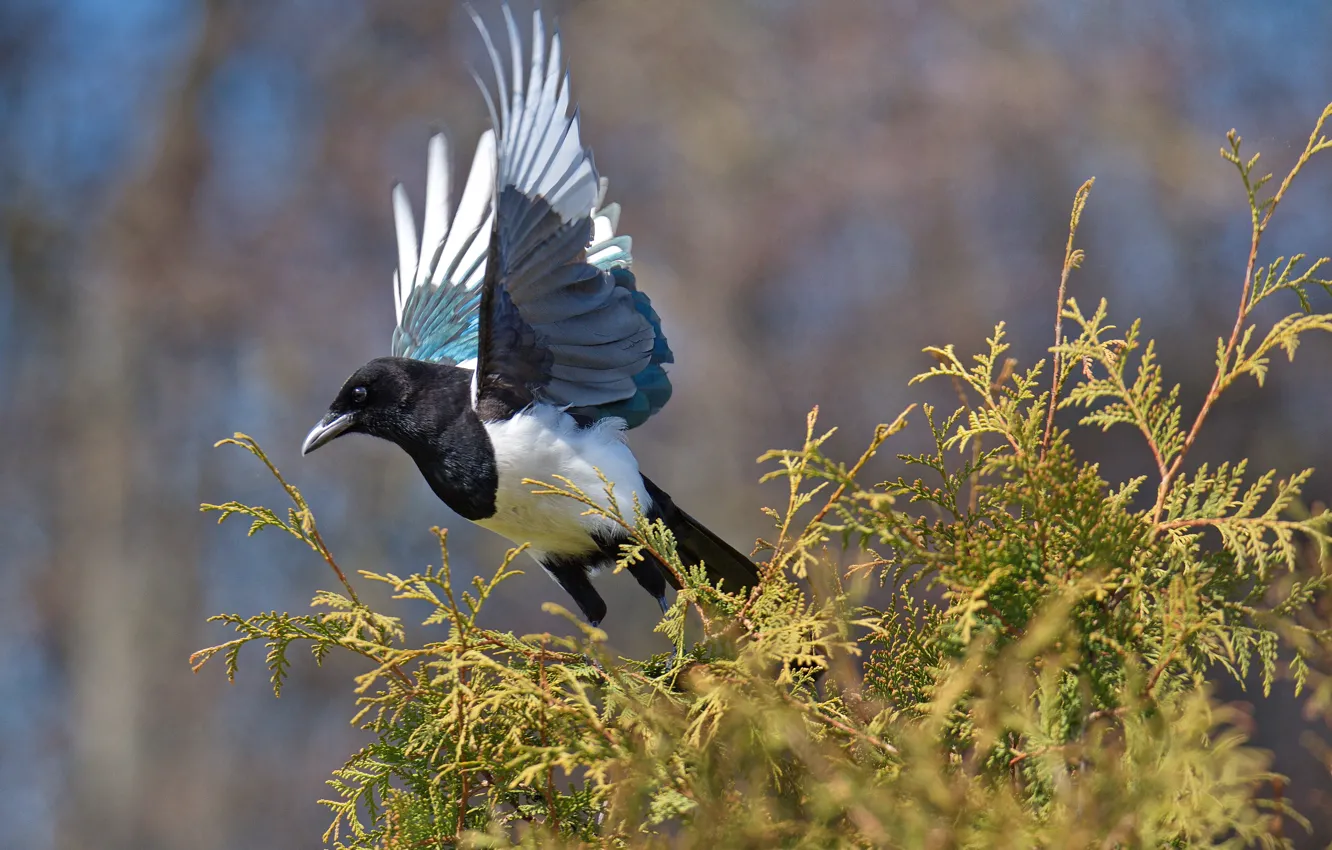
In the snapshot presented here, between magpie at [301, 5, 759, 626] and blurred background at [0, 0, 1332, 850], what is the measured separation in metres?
3.90

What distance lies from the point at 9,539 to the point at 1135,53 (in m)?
7.80

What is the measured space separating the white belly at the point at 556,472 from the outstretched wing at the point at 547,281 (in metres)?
0.04

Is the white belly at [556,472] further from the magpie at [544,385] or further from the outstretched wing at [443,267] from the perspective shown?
the outstretched wing at [443,267]

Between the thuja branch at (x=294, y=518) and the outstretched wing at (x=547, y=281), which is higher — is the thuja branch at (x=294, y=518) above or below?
below

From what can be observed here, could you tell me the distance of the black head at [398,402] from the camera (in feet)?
7.20

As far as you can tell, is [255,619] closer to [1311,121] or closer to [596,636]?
[596,636]

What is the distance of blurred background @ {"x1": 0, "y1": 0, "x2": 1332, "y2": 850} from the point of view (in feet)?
22.3

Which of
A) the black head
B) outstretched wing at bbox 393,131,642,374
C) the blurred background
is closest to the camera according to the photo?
the black head

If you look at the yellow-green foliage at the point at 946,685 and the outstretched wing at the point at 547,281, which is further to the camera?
the outstretched wing at the point at 547,281

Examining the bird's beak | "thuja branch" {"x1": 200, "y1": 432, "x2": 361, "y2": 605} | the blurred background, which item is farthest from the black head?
the blurred background

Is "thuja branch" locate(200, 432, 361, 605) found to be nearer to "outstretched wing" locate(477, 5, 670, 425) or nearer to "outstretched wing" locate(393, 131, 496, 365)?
"outstretched wing" locate(477, 5, 670, 425)

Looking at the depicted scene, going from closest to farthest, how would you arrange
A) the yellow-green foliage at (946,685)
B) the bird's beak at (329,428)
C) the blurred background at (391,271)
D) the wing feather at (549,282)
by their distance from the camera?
the yellow-green foliage at (946,685)
the wing feather at (549,282)
the bird's beak at (329,428)
the blurred background at (391,271)

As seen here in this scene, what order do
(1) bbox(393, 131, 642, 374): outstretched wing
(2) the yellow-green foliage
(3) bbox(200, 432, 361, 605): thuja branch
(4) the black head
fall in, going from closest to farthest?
(2) the yellow-green foliage, (3) bbox(200, 432, 361, 605): thuja branch, (4) the black head, (1) bbox(393, 131, 642, 374): outstretched wing

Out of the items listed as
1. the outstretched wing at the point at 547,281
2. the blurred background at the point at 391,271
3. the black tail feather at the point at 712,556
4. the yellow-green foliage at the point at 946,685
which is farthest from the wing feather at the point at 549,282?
the blurred background at the point at 391,271
